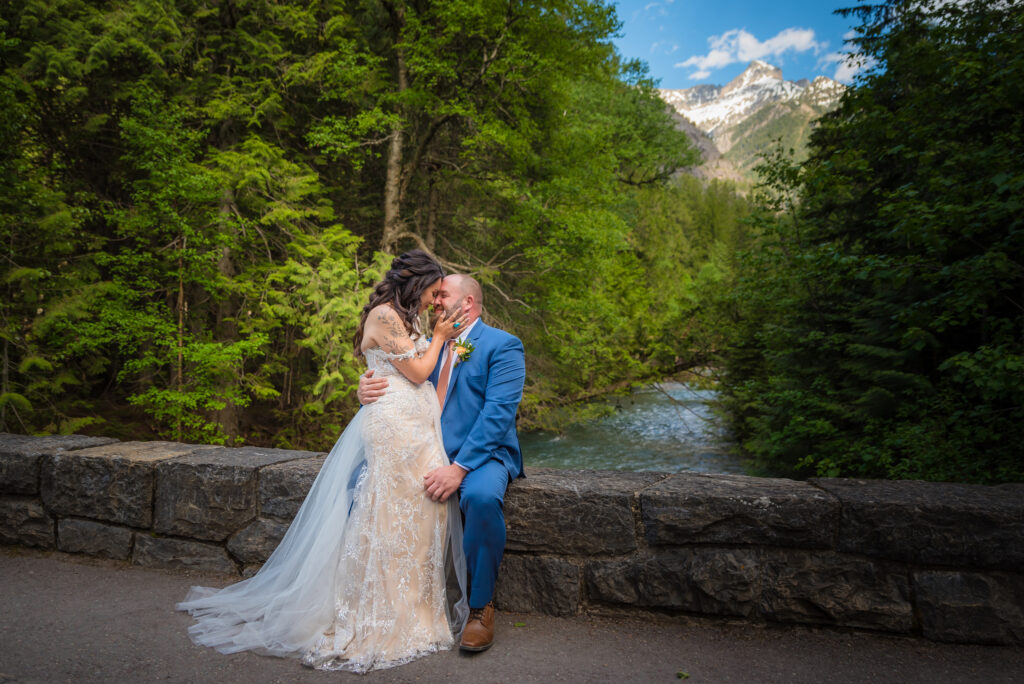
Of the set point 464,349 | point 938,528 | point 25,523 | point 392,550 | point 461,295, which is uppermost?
point 461,295

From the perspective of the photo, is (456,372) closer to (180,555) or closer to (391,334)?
(391,334)

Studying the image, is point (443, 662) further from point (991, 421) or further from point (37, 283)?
point (37, 283)

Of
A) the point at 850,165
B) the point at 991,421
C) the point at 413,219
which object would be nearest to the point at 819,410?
the point at 991,421

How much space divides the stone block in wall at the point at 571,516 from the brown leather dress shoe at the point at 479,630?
366 millimetres

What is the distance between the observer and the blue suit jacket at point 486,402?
2.82 meters

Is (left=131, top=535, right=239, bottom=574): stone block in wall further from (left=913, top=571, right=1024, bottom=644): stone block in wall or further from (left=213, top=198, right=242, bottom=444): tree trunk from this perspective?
(left=213, top=198, right=242, bottom=444): tree trunk

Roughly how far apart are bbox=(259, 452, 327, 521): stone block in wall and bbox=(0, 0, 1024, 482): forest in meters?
4.61

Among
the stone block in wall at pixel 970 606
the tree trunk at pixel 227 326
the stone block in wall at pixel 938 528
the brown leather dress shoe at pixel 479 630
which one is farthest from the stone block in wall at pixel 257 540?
the tree trunk at pixel 227 326

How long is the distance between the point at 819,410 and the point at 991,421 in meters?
2.13

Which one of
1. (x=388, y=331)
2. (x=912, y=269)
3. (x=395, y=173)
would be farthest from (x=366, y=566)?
(x=395, y=173)

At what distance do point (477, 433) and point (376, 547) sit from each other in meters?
0.67

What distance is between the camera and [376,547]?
2621 mm

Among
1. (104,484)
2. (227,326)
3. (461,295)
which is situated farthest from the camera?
(227,326)

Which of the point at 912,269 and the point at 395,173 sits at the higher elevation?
the point at 395,173
